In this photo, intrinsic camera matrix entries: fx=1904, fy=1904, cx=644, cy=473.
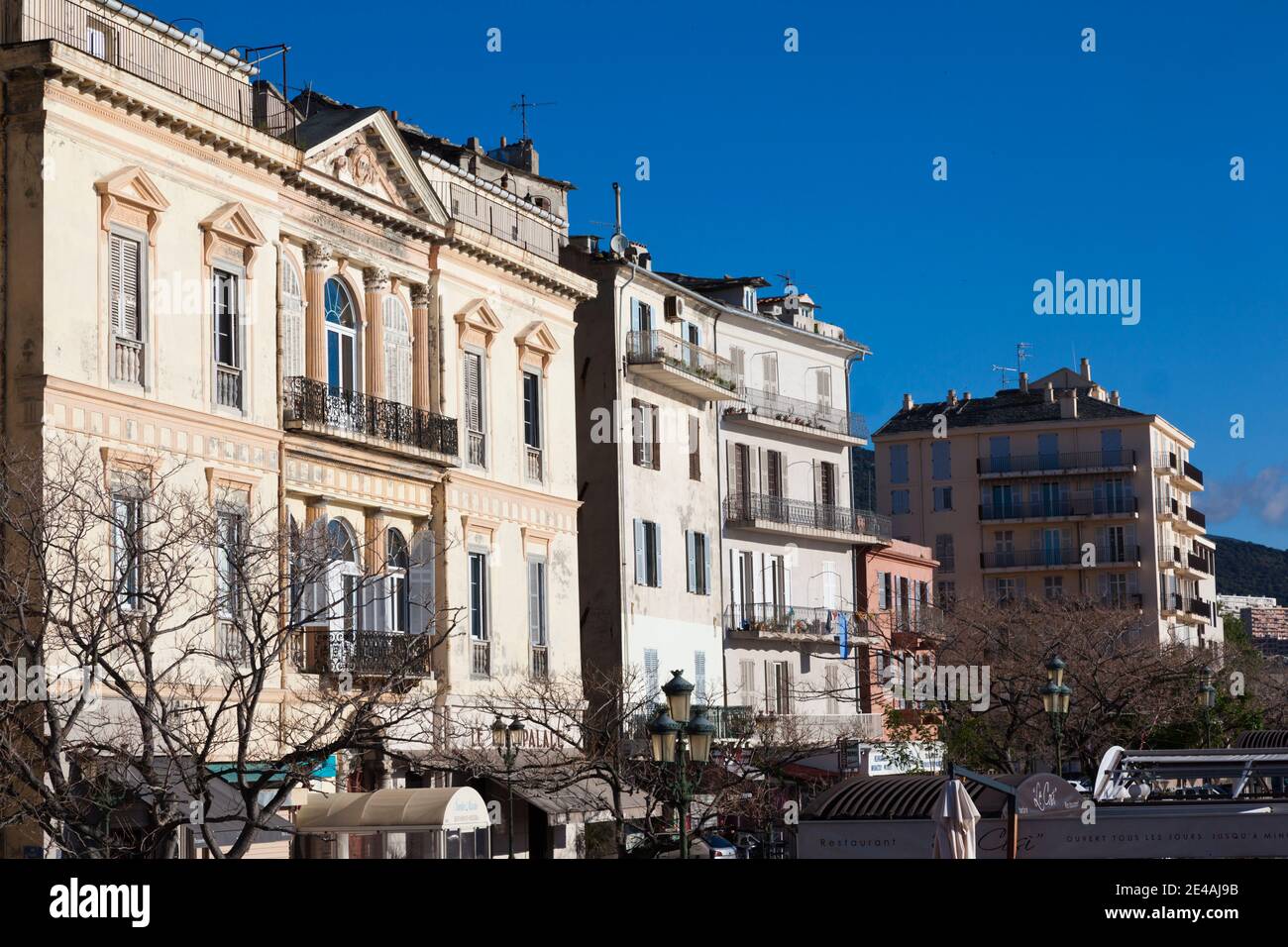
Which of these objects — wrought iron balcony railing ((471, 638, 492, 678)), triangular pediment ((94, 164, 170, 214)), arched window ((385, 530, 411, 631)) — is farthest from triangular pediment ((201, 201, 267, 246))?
wrought iron balcony railing ((471, 638, 492, 678))

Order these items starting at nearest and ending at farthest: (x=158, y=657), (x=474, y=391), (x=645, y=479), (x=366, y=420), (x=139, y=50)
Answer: (x=158, y=657) < (x=139, y=50) < (x=366, y=420) < (x=474, y=391) < (x=645, y=479)

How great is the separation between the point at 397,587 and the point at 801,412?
26982 mm

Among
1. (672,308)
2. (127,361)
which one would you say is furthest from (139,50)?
(672,308)

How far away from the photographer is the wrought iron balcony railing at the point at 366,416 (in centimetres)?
3225

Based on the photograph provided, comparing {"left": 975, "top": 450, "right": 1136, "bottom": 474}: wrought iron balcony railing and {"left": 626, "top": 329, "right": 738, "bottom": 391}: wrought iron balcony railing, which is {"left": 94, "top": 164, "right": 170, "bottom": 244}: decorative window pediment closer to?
{"left": 626, "top": 329, "right": 738, "bottom": 391}: wrought iron balcony railing

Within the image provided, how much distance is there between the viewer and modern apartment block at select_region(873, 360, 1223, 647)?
9800 centimetres

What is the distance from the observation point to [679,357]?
172 feet

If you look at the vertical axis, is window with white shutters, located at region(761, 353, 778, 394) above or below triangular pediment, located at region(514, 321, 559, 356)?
above

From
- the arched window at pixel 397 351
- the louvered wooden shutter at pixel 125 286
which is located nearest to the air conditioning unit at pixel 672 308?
the arched window at pixel 397 351

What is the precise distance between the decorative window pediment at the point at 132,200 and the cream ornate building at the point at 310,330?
0.04 meters

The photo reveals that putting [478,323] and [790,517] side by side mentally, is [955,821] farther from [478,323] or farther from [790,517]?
[790,517]

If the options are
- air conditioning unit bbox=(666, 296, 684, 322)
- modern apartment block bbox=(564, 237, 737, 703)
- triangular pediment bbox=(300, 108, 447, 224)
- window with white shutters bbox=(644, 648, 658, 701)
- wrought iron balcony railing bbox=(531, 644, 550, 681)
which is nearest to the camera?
triangular pediment bbox=(300, 108, 447, 224)

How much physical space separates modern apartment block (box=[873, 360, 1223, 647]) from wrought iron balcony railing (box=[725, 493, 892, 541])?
115ft

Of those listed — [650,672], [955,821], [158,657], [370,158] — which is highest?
[370,158]
